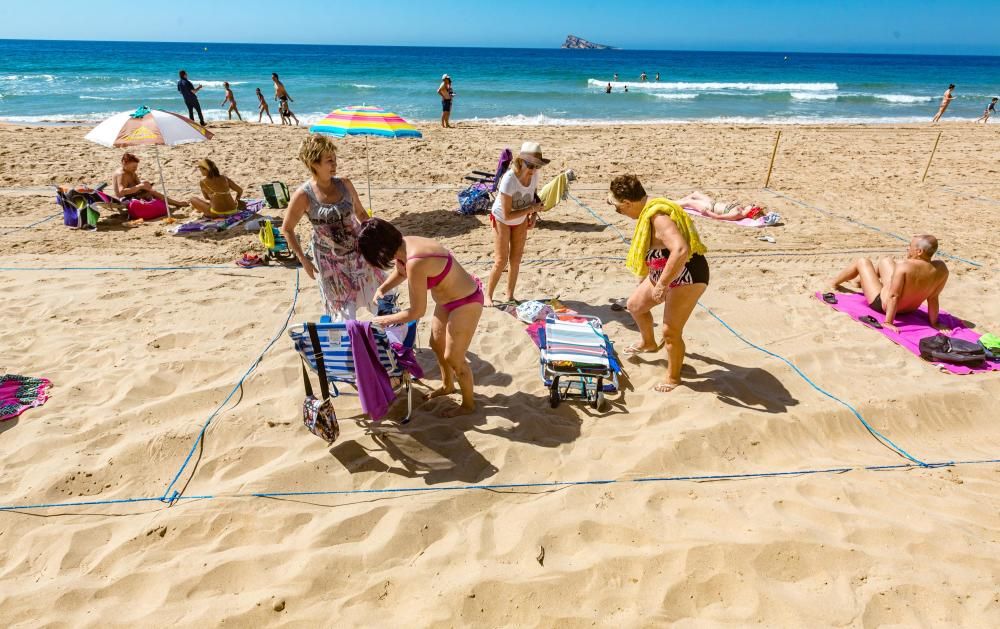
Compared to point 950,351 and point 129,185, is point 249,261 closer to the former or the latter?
point 129,185

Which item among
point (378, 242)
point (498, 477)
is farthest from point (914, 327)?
point (378, 242)

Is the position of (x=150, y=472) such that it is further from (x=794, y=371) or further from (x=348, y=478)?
(x=794, y=371)

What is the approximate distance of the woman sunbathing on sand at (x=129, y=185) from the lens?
7.81 meters

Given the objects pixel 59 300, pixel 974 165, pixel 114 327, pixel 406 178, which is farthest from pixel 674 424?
pixel 974 165

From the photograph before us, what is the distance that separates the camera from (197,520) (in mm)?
2797

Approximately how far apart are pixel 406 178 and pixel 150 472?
779cm

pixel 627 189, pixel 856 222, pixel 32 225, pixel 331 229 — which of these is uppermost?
pixel 627 189

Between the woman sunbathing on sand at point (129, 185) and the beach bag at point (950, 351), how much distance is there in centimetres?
927

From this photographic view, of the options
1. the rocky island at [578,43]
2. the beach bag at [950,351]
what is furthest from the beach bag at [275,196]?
the rocky island at [578,43]

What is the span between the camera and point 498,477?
3150 millimetres

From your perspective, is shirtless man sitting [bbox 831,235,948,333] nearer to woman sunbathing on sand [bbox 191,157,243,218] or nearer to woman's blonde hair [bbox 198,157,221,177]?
woman sunbathing on sand [bbox 191,157,243,218]

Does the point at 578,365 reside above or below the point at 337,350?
below

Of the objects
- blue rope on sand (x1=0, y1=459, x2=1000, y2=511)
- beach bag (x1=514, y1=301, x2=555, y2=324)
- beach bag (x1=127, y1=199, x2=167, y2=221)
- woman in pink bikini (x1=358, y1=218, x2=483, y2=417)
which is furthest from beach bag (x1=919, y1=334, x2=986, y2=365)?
beach bag (x1=127, y1=199, x2=167, y2=221)

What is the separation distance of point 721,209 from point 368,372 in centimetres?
669
